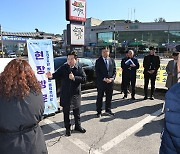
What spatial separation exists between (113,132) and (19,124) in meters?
3.12

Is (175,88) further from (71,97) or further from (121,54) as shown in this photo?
(121,54)

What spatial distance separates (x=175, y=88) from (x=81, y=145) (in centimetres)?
302

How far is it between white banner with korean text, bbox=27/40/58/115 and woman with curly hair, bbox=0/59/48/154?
276 cm

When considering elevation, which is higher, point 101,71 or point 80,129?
point 101,71

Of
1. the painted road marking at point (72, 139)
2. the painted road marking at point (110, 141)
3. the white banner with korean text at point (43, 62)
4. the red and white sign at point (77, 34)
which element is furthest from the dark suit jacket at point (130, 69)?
the painted road marking at point (72, 139)

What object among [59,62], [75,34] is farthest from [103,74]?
[59,62]

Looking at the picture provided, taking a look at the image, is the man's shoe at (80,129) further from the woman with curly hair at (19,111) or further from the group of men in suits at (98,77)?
the woman with curly hair at (19,111)

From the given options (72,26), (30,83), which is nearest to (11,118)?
(30,83)

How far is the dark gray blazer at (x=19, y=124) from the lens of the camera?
2164mm

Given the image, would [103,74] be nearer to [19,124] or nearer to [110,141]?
[110,141]

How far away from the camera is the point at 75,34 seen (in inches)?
310

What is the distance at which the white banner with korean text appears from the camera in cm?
509

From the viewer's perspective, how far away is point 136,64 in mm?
7641

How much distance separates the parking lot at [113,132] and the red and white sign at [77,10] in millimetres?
3098
